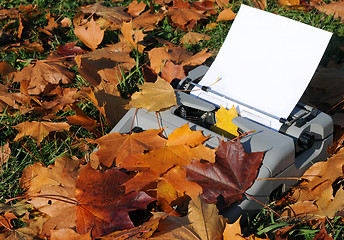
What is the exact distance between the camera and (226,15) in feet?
9.73

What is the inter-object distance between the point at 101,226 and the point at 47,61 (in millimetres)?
1427

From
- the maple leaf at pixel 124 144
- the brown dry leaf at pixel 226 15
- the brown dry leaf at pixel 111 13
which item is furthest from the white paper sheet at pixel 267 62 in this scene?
the brown dry leaf at pixel 111 13

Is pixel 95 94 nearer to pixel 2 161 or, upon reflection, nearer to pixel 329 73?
pixel 2 161

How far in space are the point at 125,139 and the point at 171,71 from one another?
62 cm

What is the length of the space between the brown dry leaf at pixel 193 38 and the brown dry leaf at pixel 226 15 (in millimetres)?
201


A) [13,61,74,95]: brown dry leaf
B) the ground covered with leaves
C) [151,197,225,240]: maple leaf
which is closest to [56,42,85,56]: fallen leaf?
the ground covered with leaves

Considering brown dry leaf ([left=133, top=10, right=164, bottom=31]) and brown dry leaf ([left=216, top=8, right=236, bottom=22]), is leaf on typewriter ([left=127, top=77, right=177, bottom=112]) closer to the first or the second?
brown dry leaf ([left=133, top=10, right=164, bottom=31])

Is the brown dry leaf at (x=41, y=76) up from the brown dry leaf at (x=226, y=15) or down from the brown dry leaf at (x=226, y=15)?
down

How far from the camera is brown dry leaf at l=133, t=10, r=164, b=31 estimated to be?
2.97m

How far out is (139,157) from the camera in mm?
1746

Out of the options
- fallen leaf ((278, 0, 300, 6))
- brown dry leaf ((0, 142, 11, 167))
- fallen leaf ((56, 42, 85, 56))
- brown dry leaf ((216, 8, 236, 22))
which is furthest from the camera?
fallen leaf ((278, 0, 300, 6))

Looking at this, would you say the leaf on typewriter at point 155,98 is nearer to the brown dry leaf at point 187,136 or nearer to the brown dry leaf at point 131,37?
the brown dry leaf at point 187,136

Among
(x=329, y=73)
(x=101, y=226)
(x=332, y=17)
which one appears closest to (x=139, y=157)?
(x=101, y=226)

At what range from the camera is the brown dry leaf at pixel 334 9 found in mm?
3014
